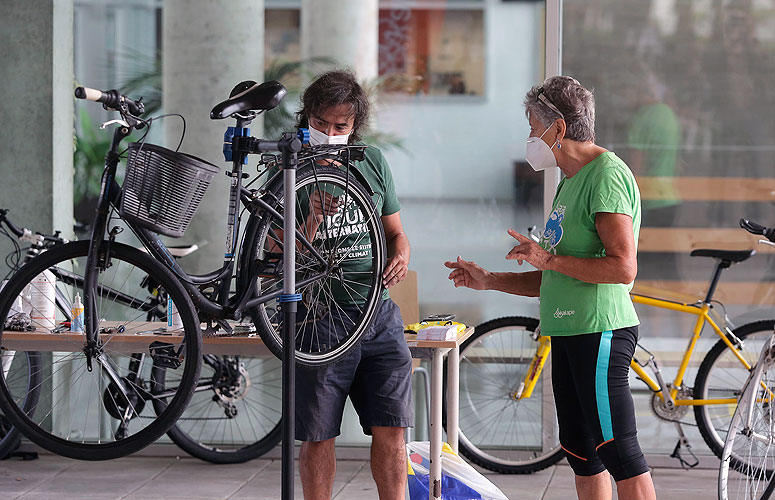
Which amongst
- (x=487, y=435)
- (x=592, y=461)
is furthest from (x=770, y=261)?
(x=592, y=461)

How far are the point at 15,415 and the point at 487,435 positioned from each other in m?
2.74

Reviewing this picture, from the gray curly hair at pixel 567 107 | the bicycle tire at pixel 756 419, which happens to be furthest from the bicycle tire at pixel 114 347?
the bicycle tire at pixel 756 419

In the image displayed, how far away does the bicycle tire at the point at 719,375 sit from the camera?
14.4ft

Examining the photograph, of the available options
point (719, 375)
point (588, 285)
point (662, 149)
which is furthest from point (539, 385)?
point (588, 285)

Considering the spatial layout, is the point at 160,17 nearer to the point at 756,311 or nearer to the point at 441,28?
the point at 441,28

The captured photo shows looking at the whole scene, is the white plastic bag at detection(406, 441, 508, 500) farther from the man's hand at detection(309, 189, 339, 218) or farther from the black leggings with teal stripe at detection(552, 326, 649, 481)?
the man's hand at detection(309, 189, 339, 218)

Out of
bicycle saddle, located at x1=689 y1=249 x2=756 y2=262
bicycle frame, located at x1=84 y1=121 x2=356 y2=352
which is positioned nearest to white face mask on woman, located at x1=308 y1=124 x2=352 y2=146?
bicycle frame, located at x1=84 y1=121 x2=356 y2=352

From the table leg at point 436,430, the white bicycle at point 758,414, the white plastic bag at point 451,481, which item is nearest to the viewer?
the table leg at point 436,430

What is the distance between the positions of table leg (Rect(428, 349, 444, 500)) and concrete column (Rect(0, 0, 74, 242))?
248 centimetres

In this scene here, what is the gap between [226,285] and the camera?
2639 mm

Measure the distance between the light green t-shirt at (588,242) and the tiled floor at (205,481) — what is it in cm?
170

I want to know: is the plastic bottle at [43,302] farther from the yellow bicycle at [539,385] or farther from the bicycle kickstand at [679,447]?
the bicycle kickstand at [679,447]

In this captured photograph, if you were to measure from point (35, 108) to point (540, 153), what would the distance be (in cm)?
298

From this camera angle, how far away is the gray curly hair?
2.69m
